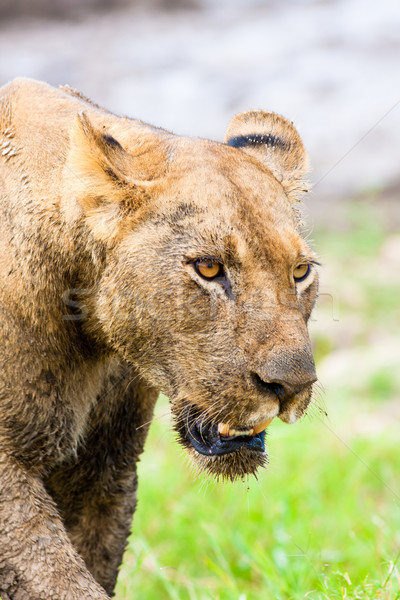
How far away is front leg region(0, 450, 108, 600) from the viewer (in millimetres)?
3373

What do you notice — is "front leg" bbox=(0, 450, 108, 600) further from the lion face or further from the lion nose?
the lion nose

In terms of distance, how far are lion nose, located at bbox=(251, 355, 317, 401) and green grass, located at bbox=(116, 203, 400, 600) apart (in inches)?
21.8

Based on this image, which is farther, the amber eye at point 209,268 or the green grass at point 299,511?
the green grass at point 299,511

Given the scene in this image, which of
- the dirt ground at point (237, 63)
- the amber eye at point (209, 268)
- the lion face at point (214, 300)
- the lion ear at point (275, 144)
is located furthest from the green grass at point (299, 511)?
the dirt ground at point (237, 63)

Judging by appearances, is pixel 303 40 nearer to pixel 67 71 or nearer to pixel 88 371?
pixel 67 71

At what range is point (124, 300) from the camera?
3533 mm

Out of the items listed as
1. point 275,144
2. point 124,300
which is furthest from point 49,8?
point 124,300

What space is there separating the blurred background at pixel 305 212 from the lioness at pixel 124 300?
110cm

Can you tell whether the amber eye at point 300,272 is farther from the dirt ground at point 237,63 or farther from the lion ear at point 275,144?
the dirt ground at point 237,63

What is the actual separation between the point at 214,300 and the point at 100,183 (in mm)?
663

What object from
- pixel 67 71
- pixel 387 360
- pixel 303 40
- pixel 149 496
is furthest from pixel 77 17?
pixel 149 496

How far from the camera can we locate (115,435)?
4.18 meters

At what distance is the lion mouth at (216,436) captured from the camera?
3441mm

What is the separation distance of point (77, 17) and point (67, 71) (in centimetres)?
170
